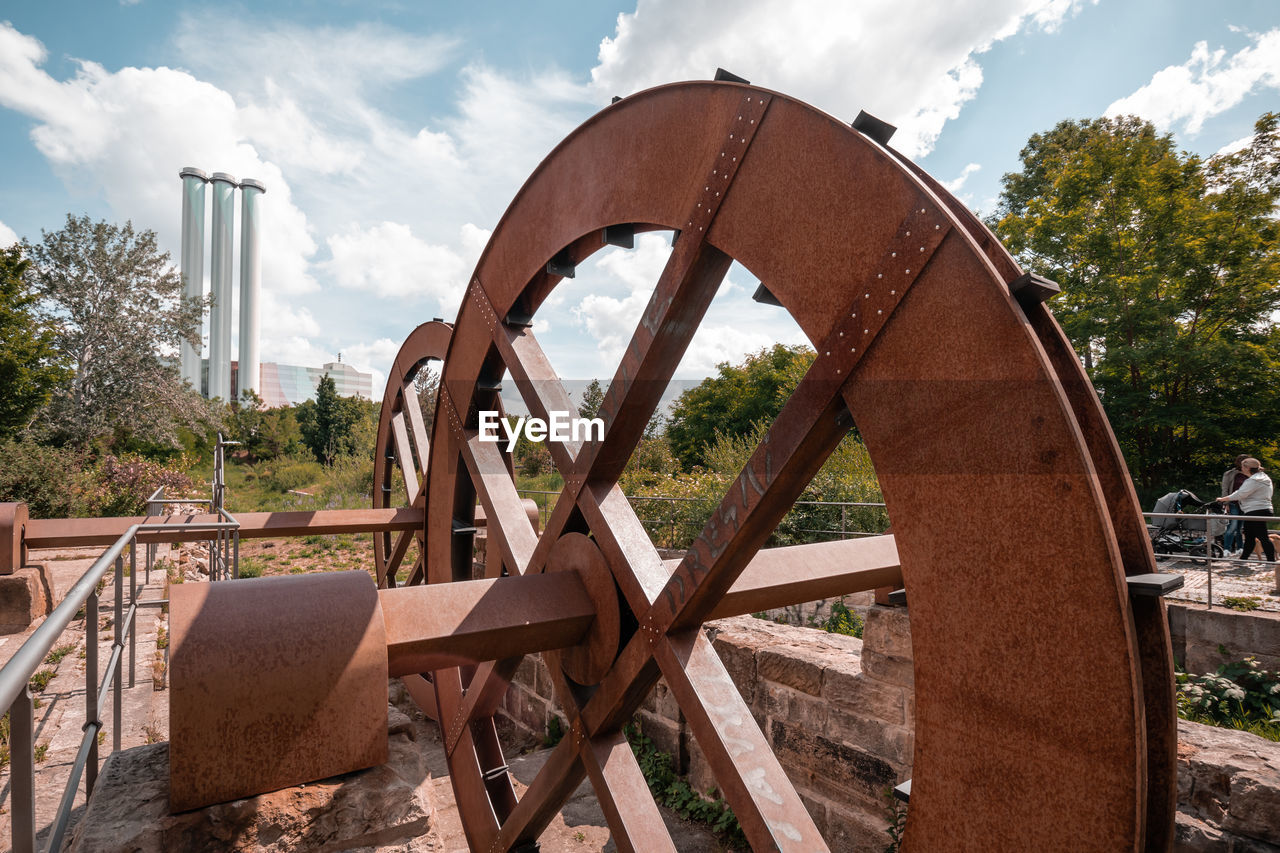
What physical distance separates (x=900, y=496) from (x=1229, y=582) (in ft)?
28.1

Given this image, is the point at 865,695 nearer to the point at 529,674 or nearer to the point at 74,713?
the point at 529,674

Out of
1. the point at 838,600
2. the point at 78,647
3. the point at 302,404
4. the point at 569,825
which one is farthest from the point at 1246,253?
the point at 302,404

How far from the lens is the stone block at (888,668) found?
3.13 meters

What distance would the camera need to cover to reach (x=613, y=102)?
190 centimetres

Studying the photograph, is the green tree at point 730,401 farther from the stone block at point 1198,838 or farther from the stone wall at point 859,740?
the stone block at point 1198,838

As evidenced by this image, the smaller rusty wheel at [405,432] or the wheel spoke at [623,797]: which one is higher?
the smaller rusty wheel at [405,432]

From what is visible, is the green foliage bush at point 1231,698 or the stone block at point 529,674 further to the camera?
the stone block at point 529,674

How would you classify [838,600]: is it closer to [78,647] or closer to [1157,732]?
[1157,732]

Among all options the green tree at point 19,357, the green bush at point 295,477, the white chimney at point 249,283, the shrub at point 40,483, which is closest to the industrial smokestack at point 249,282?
the white chimney at point 249,283

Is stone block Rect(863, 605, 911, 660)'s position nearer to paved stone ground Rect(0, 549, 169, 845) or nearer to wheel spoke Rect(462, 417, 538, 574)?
wheel spoke Rect(462, 417, 538, 574)

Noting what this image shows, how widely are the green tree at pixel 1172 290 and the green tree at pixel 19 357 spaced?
25718 millimetres

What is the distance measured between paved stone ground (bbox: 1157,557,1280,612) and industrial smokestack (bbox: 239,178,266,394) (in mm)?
71225

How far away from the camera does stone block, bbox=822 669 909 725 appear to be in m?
3.17

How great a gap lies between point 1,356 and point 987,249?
2219cm
